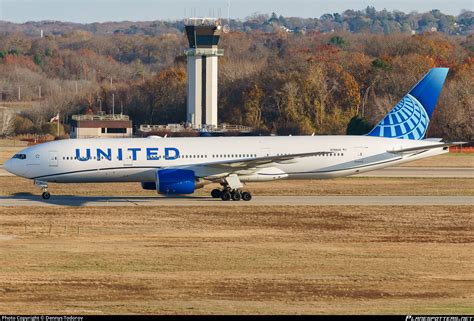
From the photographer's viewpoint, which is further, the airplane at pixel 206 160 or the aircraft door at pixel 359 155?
the aircraft door at pixel 359 155

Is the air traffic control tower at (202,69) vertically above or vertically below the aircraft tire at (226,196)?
above

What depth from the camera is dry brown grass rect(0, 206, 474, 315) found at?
93.2 ft

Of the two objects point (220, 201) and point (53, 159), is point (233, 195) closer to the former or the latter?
point (220, 201)

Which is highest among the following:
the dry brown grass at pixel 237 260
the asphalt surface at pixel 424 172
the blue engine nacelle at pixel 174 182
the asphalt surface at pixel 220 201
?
the blue engine nacelle at pixel 174 182

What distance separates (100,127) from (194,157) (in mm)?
70697

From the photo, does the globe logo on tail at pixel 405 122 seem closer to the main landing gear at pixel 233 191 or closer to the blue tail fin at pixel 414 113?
the blue tail fin at pixel 414 113

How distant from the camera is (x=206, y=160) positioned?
52.8 m

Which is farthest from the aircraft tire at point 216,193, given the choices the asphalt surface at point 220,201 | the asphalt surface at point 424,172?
the asphalt surface at point 424,172

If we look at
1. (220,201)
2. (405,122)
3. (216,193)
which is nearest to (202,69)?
(405,122)

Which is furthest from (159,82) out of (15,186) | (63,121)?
(15,186)

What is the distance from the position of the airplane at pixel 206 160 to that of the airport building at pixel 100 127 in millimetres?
66577

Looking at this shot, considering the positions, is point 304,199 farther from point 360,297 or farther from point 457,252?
point 360,297

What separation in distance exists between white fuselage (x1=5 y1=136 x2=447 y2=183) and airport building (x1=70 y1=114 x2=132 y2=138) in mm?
66543

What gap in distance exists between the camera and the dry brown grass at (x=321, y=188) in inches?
2250
